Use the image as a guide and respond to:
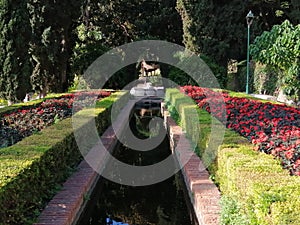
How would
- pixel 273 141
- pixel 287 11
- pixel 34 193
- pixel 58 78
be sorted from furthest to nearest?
pixel 287 11 < pixel 58 78 < pixel 273 141 < pixel 34 193

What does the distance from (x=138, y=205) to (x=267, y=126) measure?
2366 mm

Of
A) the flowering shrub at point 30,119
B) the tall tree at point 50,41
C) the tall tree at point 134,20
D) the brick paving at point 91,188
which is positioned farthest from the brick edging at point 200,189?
the tall tree at point 134,20

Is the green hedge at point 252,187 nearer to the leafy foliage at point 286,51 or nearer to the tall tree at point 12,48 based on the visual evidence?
the leafy foliage at point 286,51

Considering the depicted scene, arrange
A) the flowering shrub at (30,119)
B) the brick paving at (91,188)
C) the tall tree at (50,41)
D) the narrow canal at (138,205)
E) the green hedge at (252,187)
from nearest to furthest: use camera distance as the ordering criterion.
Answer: the green hedge at (252,187) → the brick paving at (91,188) → the narrow canal at (138,205) → the flowering shrub at (30,119) → the tall tree at (50,41)

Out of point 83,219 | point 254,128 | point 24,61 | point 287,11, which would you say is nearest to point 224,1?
point 287,11

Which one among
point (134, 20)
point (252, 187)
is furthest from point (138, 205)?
point (134, 20)

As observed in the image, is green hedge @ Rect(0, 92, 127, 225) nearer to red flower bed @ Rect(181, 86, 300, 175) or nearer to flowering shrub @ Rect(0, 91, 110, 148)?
flowering shrub @ Rect(0, 91, 110, 148)

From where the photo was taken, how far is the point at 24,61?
11.5 m

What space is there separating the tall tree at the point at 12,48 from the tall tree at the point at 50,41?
114 inches

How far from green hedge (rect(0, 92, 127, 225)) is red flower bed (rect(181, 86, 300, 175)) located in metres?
2.63

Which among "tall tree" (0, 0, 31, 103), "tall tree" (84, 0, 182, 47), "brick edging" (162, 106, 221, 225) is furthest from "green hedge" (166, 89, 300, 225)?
"tall tree" (84, 0, 182, 47)

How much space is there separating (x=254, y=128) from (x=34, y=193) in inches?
132

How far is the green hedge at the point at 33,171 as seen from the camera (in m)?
3.52

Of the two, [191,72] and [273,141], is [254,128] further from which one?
[191,72]
